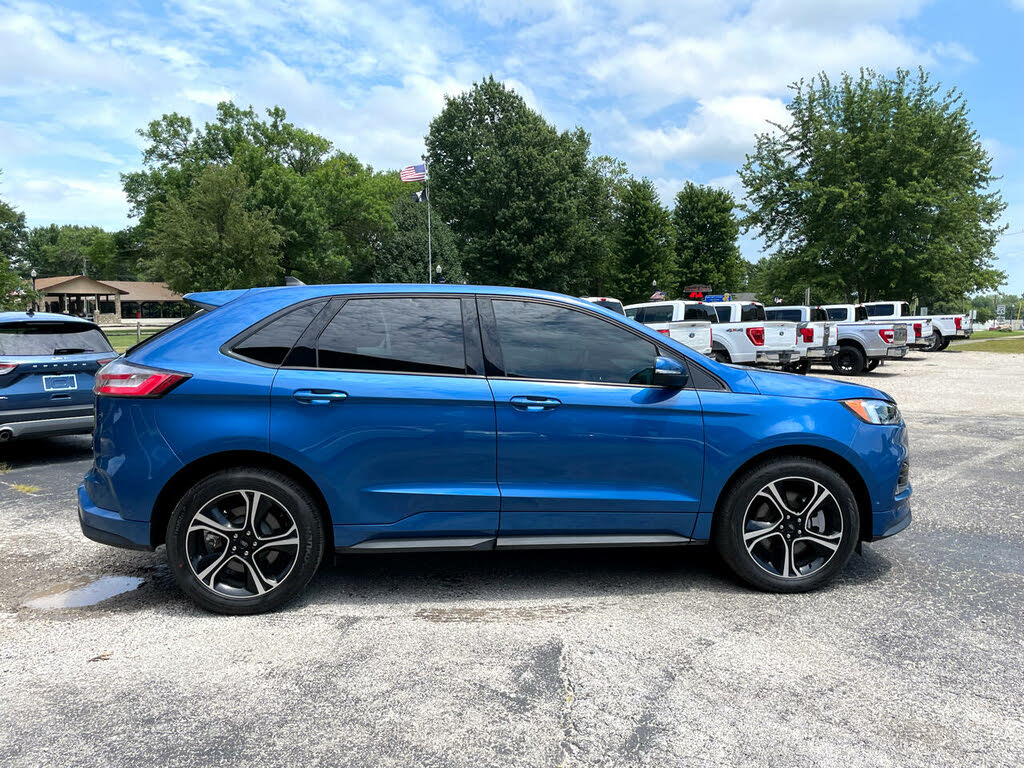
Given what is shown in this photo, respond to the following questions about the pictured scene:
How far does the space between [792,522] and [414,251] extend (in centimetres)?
4040

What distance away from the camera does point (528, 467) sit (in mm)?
3525

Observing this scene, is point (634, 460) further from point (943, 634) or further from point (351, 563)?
point (351, 563)

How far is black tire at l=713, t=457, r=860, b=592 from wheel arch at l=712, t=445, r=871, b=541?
0.07 feet

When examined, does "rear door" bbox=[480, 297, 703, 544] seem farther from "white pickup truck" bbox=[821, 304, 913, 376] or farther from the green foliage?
the green foliage

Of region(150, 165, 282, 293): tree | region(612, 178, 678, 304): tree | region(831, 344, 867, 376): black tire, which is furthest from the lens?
region(612, 178, 678, 304): tree

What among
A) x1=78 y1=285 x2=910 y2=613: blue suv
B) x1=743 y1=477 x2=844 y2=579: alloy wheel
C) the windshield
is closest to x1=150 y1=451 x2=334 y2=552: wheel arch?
x1=78 y1=285 x2=910 y2=613: blue suv

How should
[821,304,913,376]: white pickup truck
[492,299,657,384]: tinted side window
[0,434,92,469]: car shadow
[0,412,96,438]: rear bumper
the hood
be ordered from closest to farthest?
1. [492,299,657,384]: tinted side window
2. the hood
3. [0,412,96,438]: rear bumper
4. [0,434,92,469]: car shadow
5. [821,304,913,376]: white pickup truck

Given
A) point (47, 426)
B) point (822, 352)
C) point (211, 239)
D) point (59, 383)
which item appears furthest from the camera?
point (211, 239)

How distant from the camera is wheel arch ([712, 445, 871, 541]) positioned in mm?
3711

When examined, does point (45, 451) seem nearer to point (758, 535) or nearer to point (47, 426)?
point (47, 426)

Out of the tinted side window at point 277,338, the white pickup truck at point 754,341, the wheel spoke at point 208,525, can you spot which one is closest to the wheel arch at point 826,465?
the tinted side window at point 277,338

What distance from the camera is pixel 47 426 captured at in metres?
6.82

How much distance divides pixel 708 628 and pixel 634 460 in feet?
2.89

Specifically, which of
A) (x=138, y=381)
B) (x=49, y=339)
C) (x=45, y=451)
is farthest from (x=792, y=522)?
(x=45, y=451)
